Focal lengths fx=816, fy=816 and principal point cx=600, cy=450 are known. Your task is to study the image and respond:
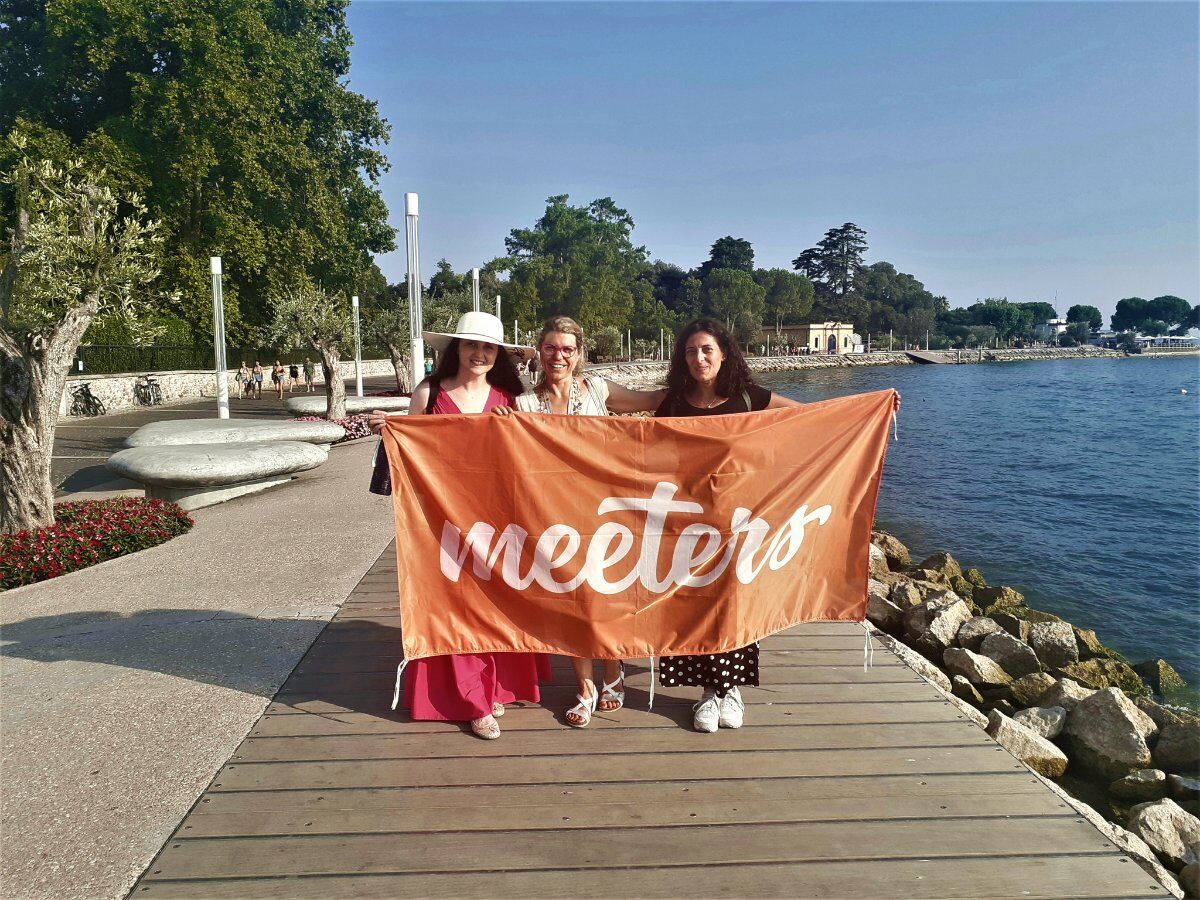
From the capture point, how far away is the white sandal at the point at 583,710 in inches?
161

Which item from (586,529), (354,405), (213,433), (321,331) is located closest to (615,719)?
(586,529)

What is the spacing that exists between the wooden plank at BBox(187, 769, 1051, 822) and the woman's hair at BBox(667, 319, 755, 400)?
1944 mm

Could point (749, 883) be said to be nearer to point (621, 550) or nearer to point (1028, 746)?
point (621, 550)

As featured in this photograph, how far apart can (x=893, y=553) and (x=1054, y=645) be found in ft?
14.2

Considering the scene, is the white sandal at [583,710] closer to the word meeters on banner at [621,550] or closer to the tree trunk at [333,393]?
the word meeters on banner at [621,550]

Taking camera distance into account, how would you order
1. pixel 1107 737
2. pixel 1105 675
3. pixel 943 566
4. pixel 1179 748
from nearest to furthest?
pixel 1107 737 < pixel 1179 748 < pixel 1105 675 < pixel 943 566

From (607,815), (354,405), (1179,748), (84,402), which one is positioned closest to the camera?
(607,815)

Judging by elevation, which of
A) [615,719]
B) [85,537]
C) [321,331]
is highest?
[321,331]

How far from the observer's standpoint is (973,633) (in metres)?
8.06

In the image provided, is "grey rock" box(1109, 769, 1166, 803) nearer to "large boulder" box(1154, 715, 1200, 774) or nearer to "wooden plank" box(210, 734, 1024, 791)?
"large boulder" box(1154, 715, 1200, 774)

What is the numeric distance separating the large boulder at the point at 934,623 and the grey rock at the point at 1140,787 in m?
2.36

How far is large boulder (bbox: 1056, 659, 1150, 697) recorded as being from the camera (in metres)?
8.59

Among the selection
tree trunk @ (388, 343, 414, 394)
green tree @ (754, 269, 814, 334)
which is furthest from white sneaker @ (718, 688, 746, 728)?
green tree @ (754, 269, 814, 334)

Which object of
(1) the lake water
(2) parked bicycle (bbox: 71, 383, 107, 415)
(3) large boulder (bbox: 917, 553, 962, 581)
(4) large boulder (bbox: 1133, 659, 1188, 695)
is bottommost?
(1) the lake water
